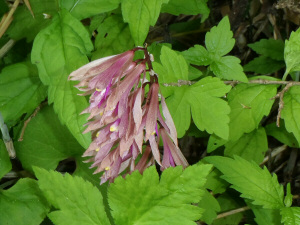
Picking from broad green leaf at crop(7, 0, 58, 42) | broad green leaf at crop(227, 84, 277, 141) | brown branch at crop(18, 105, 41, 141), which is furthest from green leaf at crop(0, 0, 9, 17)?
broad green leaf at crop(227, 84, 277, 141)

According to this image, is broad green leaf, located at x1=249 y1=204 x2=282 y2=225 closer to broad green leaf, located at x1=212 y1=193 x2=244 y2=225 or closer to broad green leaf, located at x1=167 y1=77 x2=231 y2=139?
broad green leaf, located at x1=212 y1=193 x2=244 y2=225

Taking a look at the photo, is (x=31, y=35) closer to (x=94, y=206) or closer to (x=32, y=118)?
(x=32, y=118)

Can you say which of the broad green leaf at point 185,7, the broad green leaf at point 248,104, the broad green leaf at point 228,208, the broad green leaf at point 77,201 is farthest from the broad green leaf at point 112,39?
the broad green leaf at point 228,208

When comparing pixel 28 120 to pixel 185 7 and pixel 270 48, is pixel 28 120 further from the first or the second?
pixel 270 48

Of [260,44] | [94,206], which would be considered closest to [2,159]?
[94,206]

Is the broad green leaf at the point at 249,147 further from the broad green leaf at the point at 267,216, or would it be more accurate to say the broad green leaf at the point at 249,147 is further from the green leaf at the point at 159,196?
the green leaf at the point at 159,196

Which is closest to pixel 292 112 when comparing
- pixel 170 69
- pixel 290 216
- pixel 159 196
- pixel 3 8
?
pixel 290 216
